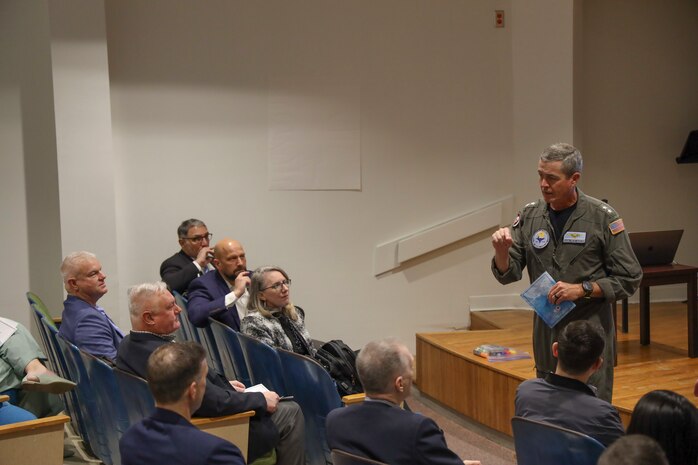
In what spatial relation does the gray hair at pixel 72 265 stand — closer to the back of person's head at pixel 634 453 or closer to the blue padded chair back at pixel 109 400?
the blue padded chair back at pixel 109 400

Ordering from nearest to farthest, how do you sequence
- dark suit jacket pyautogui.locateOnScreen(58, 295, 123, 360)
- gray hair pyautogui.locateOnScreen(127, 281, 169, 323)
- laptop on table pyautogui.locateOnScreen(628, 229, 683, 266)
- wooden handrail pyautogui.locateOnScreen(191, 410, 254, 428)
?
wooden handrail pyautogui.locateOnScreen(191, 410, 254, 428)
gray hair pyautogui.locateOnScreen(127, 281, 169, 323)
dark suit jacket pyautogui.locateOnScreen(58, 295, 123, 360)
laptop on table pyautogui.locateOnScreen(628, 229, 683, 266)

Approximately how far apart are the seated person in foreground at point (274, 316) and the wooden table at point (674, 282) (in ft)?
7.27

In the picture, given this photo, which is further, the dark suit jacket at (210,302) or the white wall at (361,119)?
the white wall at (361,119)

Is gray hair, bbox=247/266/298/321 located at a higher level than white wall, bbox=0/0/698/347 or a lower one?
lower

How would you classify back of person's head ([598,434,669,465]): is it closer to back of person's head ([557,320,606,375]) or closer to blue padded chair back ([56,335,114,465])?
back of person's head ([557,320,606,375])

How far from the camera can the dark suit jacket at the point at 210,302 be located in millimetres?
4316

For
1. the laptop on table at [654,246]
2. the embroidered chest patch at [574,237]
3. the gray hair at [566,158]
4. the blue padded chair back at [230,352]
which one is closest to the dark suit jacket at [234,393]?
the blue padded chair back at [230,352]

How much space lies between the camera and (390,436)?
2199mm

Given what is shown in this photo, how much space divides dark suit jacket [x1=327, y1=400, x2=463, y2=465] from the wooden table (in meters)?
3.08

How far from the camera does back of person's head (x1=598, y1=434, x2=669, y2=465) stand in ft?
4.97

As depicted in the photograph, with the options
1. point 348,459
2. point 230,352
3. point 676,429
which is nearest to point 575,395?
point 676,429

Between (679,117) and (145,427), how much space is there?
21.0ft

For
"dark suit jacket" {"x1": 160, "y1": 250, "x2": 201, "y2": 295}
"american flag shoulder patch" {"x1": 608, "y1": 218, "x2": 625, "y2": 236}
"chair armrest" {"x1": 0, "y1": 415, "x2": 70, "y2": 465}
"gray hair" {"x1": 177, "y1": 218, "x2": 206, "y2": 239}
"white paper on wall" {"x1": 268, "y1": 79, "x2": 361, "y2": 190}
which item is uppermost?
"white paper on wall" {"x1": 268, "y1": 79, "x2": 361, "y2": 190}

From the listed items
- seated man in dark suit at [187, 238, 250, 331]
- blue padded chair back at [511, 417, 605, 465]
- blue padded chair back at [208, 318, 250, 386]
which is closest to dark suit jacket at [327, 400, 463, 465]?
blue padded chair back at [511, 417, 605, 465]
